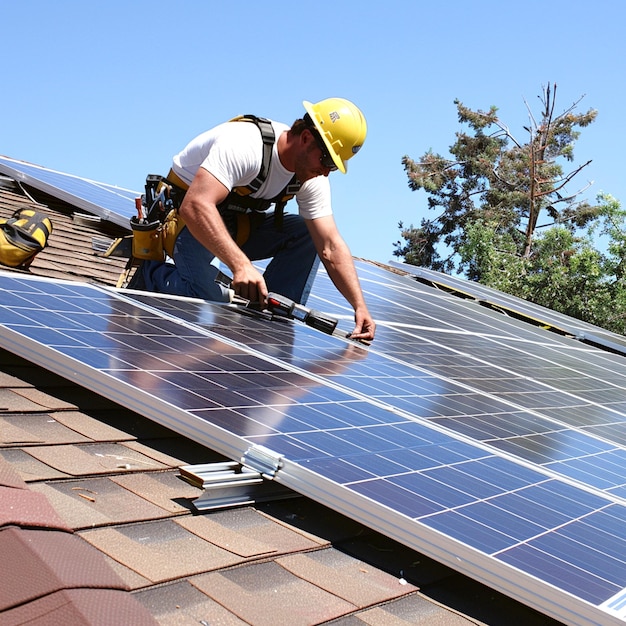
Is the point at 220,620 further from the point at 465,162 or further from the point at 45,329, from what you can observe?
the point at 465,162

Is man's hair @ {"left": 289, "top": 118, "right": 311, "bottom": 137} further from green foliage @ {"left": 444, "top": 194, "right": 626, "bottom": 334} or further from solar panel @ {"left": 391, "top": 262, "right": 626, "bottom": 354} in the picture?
green foliage @ {"left": 444, "top": 194, "right": 626, "bottom": 334}

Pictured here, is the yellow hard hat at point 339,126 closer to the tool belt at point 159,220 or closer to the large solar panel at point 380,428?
the tool belt at point 159,220

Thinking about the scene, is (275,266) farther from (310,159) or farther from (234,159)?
(234,159)

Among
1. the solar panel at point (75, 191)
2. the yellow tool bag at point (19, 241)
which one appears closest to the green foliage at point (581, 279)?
the solar panel at point (75, 191)

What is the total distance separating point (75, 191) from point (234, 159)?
545cm

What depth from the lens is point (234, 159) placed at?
5.13 metres

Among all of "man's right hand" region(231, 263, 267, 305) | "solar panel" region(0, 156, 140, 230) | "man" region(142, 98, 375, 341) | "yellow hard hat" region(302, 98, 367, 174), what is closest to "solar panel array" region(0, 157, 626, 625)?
"man's right hand" region(231, 263, 267, 305)

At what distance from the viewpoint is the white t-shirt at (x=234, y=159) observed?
5082 mm

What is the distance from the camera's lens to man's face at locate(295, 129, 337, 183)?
5.33m

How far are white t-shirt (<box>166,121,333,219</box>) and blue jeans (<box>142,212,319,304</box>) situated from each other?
38 centimetres

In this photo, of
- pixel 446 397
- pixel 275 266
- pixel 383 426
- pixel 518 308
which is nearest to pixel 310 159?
pixel 275 266

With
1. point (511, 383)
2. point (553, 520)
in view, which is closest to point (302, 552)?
point (553, 520)

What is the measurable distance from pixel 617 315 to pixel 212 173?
2508 cm

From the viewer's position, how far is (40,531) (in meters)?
1.91
